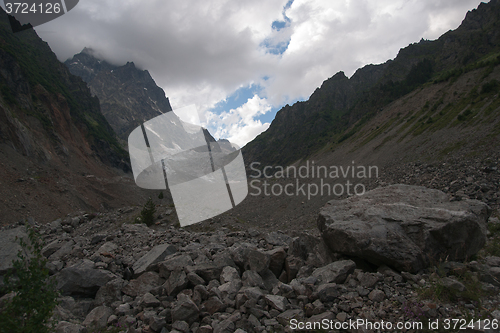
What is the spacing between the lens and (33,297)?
4125mm

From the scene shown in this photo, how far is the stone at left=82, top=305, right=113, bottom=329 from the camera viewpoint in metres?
5.36

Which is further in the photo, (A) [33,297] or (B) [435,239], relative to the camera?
(B) [435,239]

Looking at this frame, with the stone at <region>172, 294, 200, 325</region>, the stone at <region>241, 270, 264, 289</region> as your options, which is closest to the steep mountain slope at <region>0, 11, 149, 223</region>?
the stone at <region>172, 294, 200, 325</region>

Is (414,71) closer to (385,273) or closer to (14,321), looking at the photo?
(385,273)

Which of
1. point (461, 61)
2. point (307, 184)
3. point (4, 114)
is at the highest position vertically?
point (461, 61)

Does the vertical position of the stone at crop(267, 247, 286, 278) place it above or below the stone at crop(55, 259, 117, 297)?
below

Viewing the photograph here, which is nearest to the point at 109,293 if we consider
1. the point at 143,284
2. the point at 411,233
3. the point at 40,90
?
the point at 143,284

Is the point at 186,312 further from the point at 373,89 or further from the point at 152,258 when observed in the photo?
the point at 373,89

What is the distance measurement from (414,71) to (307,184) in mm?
78357

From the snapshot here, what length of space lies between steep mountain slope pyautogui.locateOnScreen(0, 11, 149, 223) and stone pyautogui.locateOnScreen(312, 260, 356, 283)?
3017 cm

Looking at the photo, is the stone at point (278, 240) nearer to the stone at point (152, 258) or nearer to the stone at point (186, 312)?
A: the stone at point (152, 258)

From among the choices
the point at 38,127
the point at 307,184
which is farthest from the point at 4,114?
the point at 307,184

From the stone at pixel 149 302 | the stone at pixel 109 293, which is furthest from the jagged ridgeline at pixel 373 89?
the stone at pixel 109 293

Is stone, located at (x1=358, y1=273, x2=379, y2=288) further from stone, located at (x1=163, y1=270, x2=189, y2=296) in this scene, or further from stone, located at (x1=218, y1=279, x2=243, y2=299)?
stone, located at (x1=163, y1=270, x2=189, y2=296)
